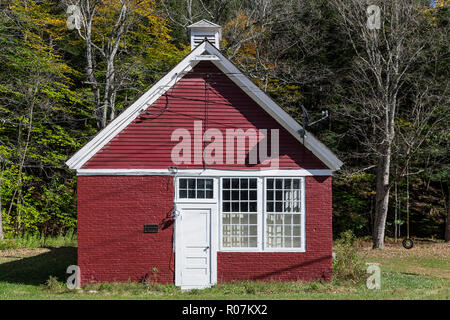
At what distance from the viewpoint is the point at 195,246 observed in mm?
12734

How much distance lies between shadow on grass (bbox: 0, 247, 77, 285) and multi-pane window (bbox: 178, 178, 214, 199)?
439 cm

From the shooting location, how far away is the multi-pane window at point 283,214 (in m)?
12.9

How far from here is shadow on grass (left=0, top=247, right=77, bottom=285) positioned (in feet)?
44.7

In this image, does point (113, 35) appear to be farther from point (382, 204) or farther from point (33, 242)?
point (382, 204)

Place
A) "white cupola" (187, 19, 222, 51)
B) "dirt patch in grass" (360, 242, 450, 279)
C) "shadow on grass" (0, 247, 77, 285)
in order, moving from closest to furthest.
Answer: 1. "shadow on grass" (0, 247, 77, 285)
2. "white cupola" (187, 19, 222, 51)
3. "dirt patch in grass" (360, 242, 450, 279)

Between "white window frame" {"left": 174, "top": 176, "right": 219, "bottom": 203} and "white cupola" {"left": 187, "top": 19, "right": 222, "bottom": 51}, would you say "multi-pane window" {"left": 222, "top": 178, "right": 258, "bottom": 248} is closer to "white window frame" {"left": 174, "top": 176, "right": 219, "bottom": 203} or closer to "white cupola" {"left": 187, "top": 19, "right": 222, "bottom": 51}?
"white window frame" {"left": 174, "top": 176, "right": 219, "bottom": 203}

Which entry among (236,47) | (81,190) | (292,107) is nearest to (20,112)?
(236,47)

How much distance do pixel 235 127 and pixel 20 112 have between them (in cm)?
1555

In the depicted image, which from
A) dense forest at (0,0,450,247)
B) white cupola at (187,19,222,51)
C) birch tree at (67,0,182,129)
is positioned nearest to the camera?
white cupola at (187,19,222,51)

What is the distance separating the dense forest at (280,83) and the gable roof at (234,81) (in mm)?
8337

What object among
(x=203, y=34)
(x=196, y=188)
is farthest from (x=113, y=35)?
(x=196, y=188)

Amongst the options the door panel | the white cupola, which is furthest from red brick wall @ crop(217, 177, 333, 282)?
the white cupola

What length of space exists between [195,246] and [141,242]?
4.95 ft

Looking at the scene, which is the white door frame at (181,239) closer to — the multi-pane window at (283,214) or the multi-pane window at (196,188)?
the multi-pane window at (196,188)
